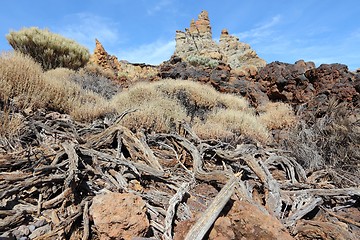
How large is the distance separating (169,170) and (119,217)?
50.9 inches

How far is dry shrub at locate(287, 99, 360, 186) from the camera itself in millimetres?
3588

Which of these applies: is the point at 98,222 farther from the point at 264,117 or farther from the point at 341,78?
the point at 341,78

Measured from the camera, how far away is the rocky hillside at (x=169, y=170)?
169 cm

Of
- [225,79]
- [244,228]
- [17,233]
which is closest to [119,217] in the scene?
[17,233]

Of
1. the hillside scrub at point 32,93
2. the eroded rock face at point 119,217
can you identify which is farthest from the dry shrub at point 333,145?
the hillside scrub at point 32,93

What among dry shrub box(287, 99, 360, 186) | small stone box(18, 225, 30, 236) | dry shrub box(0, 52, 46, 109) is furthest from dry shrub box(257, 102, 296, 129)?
small stone box(18, 225, 30, 236)

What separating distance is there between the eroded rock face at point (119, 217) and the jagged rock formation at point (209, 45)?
2274 cm

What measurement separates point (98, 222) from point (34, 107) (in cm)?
339

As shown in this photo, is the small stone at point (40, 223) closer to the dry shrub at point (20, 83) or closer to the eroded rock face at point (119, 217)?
the eroded rock face at point (119, 217)

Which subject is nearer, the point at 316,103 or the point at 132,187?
the point at 132,187

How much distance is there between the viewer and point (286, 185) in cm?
278

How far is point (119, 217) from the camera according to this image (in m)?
1.66

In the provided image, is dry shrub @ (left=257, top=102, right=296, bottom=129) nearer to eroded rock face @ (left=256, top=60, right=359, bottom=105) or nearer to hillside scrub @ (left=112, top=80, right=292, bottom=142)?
hillside scrub @ (left=112, top=80, right=292, bottom=142)

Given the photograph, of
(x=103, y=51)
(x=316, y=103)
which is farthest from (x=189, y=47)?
(x=316, y=103)
